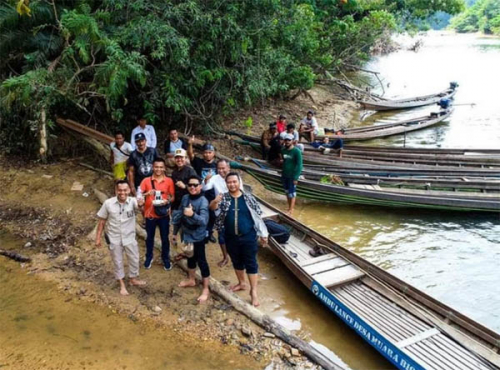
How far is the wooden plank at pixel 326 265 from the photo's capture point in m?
5.99

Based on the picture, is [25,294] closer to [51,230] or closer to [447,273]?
[51,230]

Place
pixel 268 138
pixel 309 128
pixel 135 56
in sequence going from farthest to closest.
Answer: pixel 309 128, pixel 268 138, pixel 135 56

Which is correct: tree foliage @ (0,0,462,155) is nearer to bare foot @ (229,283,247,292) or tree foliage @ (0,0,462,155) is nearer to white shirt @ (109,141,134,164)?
white shirt @ (109,141,134,164)

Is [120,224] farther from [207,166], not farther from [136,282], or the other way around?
[207,166]

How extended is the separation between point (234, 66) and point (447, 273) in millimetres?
6007

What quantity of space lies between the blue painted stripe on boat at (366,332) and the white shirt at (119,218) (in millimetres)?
2471

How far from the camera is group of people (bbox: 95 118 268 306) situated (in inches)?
196

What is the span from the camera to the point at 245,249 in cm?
508

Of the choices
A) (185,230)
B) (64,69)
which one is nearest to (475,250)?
(185,230)

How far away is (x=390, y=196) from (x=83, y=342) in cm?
643

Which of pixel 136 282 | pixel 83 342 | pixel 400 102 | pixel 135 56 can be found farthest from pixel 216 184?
pixel 400 102

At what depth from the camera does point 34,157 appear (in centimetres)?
920

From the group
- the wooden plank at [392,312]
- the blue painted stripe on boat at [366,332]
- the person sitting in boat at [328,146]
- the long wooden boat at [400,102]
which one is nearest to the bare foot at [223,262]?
the blue painted stripe on boat at [366,332]

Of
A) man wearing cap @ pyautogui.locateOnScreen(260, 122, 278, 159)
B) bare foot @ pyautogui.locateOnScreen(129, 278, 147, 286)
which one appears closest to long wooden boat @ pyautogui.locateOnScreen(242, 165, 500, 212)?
man wearing cap @ pyautogui.locateOnScreen(260, 122, 278, 159)
